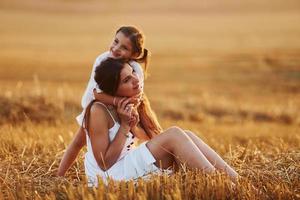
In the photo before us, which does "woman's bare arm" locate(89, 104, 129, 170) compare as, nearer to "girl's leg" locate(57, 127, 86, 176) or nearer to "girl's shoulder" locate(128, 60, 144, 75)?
"girl's leg" locate(57, 127, 86, 176)

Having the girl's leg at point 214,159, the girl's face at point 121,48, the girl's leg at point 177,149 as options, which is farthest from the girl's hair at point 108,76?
the girl's leg at point 214,159

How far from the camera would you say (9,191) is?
5547 mm

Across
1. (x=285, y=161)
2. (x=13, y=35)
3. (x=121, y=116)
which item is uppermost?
(x=121, y=116)

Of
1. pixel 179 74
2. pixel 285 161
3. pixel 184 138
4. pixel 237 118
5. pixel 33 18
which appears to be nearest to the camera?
pixel 184 138

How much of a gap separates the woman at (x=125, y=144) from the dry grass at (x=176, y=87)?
22cm

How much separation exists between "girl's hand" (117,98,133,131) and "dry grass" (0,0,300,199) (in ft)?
1.93

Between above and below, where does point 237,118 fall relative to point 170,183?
below

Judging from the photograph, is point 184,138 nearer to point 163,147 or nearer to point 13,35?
point 163,147

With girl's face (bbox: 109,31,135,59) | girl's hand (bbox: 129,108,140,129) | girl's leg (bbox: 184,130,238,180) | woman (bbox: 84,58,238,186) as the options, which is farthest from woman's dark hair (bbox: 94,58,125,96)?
girl's leg (bbox: 184,130,238,180)

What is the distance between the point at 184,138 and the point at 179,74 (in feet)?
65.1

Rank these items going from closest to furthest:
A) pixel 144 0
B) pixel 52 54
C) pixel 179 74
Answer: pixel 179 74 < pixel 52 54 < pixel 144 0

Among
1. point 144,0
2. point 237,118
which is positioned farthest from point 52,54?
point 144,0

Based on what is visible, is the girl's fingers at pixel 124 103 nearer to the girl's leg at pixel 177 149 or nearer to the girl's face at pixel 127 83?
the girl's face at pixel 127 83

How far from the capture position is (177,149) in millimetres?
5812
